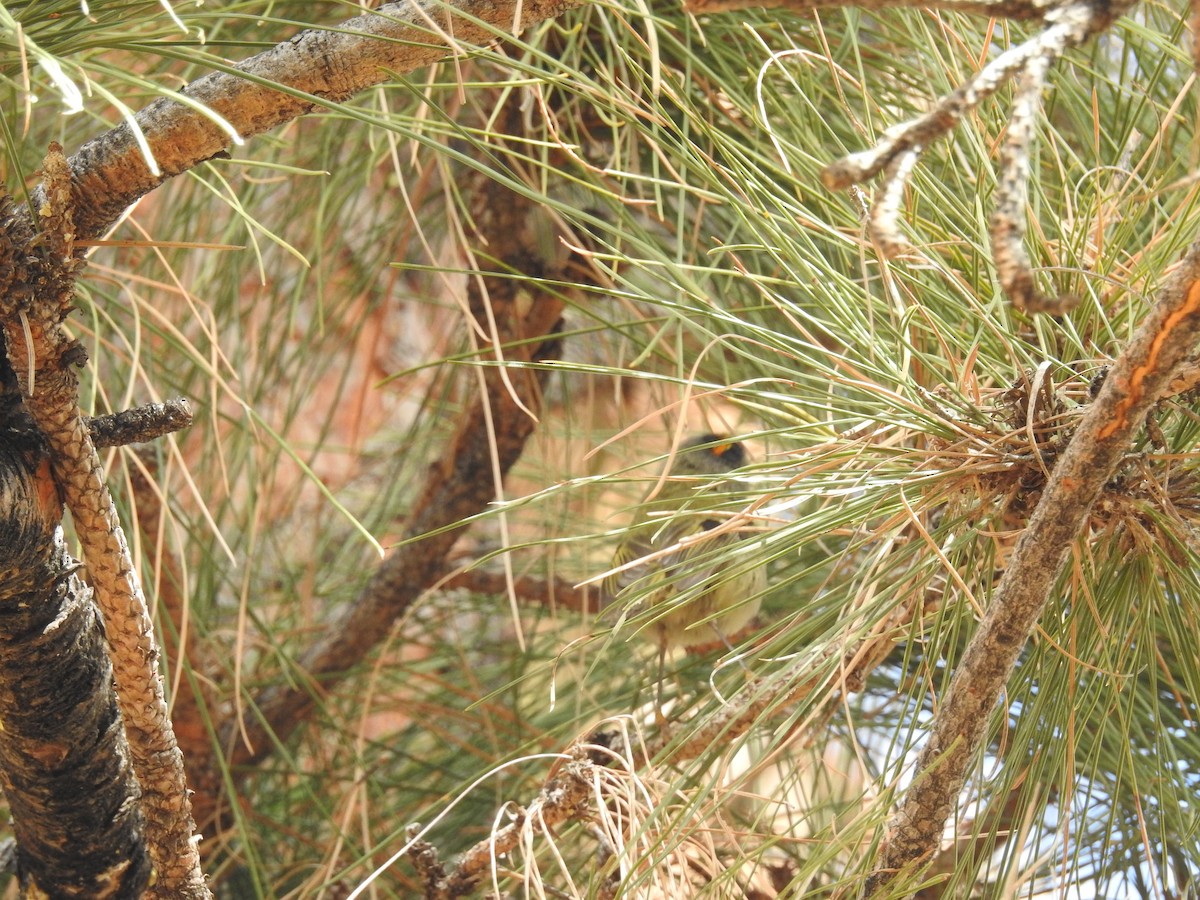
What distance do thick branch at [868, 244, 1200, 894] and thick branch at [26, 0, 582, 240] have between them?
0.28 meters

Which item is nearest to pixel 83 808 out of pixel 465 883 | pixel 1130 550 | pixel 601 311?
pixel 465 883

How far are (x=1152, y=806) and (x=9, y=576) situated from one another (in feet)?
2.54

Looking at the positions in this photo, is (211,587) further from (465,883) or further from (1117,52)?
(1117,52)

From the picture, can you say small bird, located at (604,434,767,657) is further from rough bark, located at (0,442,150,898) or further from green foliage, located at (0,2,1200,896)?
rough bark, located at (0,442,150,898)

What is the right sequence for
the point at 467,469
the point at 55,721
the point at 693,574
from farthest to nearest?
1. the point at 467,469
2. the point at 693,574
3. the point at 55,721

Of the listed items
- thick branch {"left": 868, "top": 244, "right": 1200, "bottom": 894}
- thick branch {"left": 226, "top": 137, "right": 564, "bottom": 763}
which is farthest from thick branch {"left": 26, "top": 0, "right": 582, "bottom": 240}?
thick branch {"left": 226, "top": 137, "right": 564, "bottom": 763}

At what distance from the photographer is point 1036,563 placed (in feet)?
1.63

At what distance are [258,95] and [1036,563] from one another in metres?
0.38

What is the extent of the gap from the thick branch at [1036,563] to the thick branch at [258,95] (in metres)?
0.28

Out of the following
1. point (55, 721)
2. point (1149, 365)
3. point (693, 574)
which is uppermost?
point (1149, 365)

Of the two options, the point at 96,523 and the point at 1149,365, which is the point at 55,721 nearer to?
the point at 96,523

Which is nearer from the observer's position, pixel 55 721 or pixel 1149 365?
pixel 1149 365

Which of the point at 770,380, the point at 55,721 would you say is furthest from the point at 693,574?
the point at 55,721

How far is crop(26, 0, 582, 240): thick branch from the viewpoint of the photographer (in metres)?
0.51
